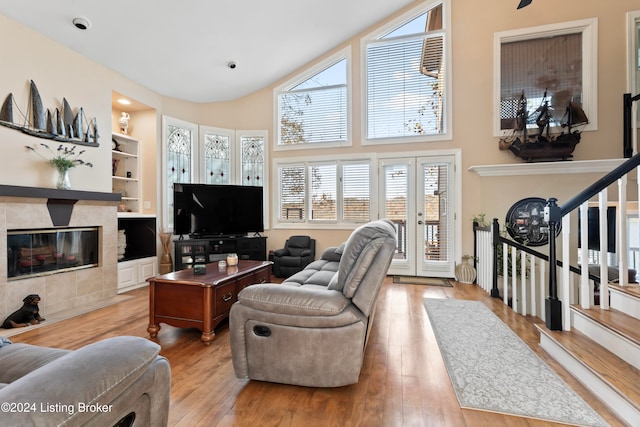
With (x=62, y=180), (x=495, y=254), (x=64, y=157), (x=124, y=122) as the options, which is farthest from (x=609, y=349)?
(x=124, y=122)

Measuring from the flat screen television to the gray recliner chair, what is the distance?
341 cm

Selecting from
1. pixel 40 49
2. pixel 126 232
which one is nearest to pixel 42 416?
pixel 40 49

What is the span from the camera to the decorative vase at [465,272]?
4660 mm

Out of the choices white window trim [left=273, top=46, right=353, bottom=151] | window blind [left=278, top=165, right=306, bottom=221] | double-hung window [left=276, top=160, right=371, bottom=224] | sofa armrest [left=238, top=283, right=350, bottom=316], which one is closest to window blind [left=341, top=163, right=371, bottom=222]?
double-hung window [left=276, top=160, right=371, bottom=224]

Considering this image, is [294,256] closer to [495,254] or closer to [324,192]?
[324,192]

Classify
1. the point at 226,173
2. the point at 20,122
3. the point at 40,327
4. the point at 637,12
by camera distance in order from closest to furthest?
the point at 40,327 → the point at 20,122 → the point at 637,12 → the point at 226,173

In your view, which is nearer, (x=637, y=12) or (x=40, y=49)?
(x=40, y=49)

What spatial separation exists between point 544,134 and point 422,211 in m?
2.18

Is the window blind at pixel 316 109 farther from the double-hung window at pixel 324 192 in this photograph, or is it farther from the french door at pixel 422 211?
the french door at pixel 422 211

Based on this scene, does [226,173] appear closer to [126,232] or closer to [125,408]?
[126,232]

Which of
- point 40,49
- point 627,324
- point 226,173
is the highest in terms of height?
point 40,49

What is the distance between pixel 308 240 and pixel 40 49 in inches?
173

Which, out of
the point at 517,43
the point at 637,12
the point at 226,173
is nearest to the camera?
the point at 637,12

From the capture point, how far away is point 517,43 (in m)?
4.76
